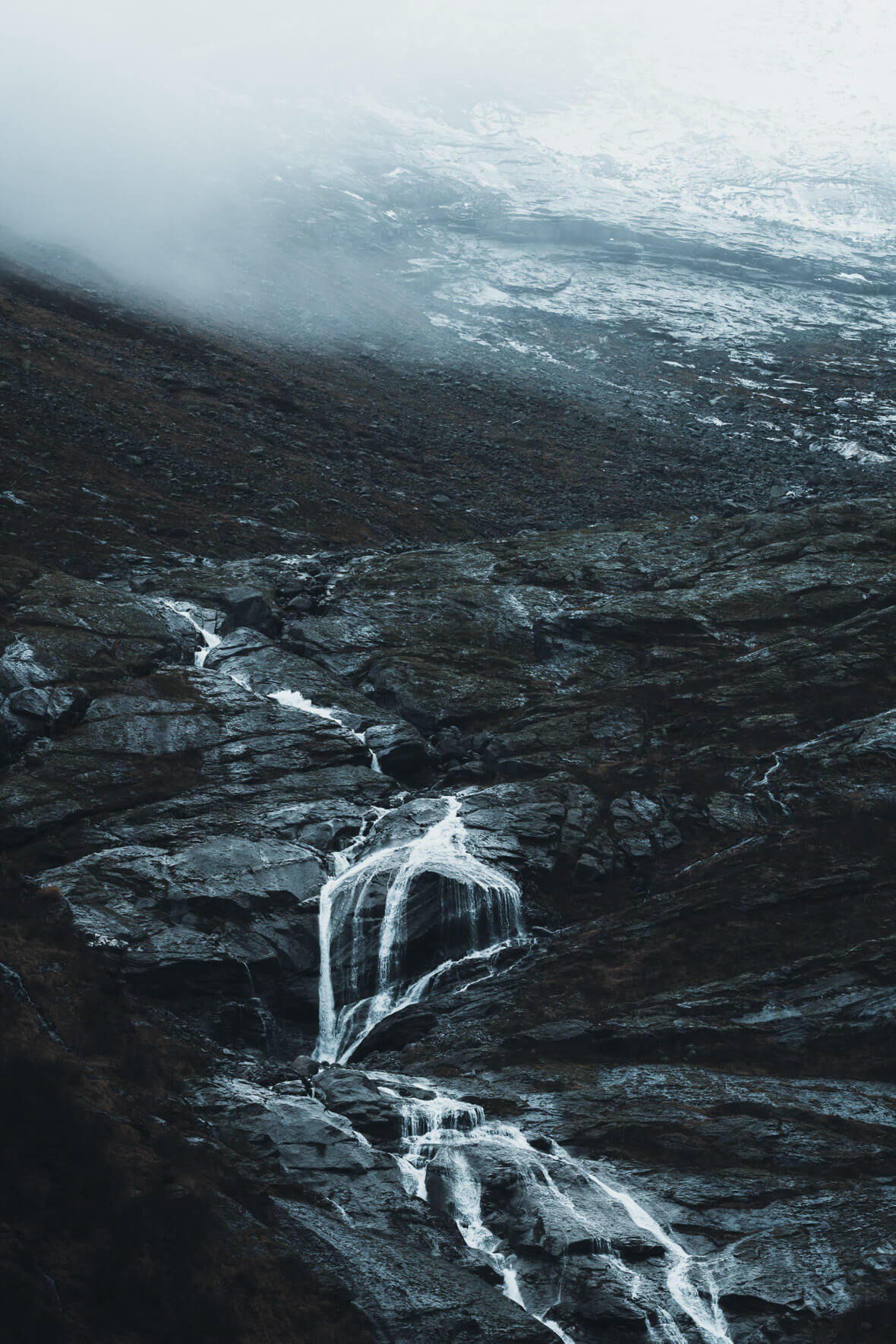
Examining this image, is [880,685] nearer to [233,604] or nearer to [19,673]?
[233,604]

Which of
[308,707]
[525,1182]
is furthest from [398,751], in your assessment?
[525,1182]

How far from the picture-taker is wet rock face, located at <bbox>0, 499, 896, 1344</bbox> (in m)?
18.7

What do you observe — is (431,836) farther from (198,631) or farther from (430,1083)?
(198,631)

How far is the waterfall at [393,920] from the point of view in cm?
2659

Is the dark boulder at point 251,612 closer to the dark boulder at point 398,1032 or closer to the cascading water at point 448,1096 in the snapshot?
the cascading water at point 448,1096

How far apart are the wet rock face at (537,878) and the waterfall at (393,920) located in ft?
0.81

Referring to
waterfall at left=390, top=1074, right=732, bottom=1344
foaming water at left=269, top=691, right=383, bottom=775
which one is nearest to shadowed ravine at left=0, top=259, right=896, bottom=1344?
waterfall at left=390, top=1074, right=732, bottom=1344

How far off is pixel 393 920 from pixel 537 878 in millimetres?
4902

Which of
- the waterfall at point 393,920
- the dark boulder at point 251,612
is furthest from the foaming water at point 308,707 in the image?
the waterfall at point 393,920

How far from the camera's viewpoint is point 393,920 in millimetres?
27828

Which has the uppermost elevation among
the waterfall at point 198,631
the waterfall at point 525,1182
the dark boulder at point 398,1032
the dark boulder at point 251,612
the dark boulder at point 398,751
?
the dark boulder at point 251,612

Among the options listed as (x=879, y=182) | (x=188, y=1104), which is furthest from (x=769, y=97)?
(x=188, y=1104)

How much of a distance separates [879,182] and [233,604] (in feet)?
496

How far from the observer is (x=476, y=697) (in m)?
40.1
